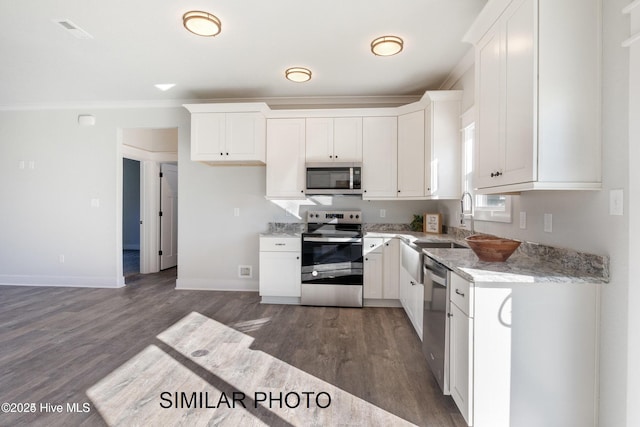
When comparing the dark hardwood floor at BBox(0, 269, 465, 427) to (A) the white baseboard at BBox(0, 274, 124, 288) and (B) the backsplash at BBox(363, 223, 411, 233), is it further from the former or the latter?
(B) the backsplash at BBox(363, 223, 411, 233)

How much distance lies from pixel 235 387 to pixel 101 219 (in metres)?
3.79

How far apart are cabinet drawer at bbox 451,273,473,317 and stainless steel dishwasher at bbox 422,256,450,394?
76 mm

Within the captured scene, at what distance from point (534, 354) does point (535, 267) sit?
1.55 ft

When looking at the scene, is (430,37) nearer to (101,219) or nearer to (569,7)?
(569,7)

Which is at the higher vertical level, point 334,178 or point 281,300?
point 334,178

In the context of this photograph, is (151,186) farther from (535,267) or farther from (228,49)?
(535,267)

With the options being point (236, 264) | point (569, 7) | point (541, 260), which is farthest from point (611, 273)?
point (236, 264)

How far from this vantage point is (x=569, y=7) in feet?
4.72

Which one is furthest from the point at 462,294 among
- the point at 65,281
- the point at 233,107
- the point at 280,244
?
the point at 65,281

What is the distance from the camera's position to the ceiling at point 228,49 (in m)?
2.25

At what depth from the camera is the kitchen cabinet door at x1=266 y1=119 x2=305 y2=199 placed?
373cm

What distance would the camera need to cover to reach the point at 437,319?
1.90 meters

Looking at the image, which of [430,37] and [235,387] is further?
[430,37]

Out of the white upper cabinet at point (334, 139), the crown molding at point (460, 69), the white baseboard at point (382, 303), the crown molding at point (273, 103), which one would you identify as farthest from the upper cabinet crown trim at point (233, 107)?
the white baseboard at point (382, 303)
